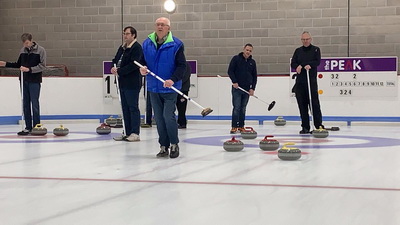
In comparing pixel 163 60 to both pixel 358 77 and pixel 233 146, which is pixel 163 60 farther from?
pixel 358 77

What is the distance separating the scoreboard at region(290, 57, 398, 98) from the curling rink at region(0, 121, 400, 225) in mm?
5442

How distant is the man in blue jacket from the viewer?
18.6 ft

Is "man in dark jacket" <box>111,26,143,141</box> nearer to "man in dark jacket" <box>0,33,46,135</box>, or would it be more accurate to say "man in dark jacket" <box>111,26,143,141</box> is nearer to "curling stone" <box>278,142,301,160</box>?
"man in dark jacket" <box>0,33,46,135</box>

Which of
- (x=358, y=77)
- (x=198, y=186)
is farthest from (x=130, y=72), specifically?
(x=358, y=77)

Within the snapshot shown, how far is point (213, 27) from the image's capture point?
48.5ft

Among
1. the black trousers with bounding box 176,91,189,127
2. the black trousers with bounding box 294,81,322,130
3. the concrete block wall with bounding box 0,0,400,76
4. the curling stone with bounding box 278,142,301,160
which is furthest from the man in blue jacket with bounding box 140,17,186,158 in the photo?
the concrete block wall with bounding box 0,0,400,76

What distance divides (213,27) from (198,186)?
11.1 m

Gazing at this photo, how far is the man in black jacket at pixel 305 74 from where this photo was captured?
9.05 m

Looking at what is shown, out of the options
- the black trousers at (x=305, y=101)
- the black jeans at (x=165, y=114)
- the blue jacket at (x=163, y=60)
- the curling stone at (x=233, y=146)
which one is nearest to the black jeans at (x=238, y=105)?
the black trousers at (x=305, y=101)

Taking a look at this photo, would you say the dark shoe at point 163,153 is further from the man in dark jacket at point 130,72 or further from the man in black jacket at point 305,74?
the man in black jacket at point 305,74

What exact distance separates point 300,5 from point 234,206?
11581mm

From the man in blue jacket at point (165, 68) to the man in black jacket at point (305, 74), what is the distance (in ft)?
12.0

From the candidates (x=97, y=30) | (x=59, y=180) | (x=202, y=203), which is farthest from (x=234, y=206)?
(x=97, y=30)

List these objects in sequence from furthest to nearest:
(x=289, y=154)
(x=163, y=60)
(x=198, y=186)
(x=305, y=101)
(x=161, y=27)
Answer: (x=305, y=101), (x=163, y=60), (x=161, y=27), (x=289, y=154), (x=198, y=186)
